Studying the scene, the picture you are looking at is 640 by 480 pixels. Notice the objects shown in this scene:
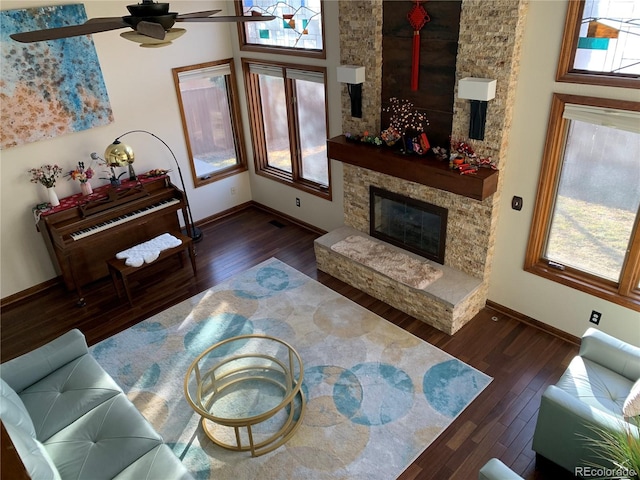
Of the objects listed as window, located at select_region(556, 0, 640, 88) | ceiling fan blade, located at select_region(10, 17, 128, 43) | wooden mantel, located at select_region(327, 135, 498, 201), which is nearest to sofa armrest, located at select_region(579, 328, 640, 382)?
wooden mantel, located at select_region(327, 135, 498, 201)

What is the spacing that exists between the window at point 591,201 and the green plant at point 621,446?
1442 millimetres

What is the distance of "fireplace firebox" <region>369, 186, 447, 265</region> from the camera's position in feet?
16.0

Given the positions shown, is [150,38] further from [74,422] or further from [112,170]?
[112,170]

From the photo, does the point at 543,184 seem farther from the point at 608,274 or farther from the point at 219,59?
the point at 219,59

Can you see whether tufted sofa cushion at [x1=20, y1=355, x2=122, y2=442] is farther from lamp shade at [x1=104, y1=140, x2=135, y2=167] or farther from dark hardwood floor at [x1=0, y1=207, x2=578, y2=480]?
lamp shade at [x1=104, y1=140, x2=135, y2=167]

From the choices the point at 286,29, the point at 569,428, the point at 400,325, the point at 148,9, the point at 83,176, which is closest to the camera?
the point at 148,9

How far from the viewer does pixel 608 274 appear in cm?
409

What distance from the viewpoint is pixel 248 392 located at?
404 centimetres

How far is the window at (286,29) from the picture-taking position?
5.40 meters

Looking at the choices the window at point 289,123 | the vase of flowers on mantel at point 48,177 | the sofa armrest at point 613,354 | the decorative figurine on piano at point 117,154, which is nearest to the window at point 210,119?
the window at point 289,123

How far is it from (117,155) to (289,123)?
2121mm

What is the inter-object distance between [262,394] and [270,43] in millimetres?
4200

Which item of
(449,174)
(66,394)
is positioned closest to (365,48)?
(449,174)

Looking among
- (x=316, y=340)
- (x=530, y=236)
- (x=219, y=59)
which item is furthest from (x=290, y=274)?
(x=219, y=59)
